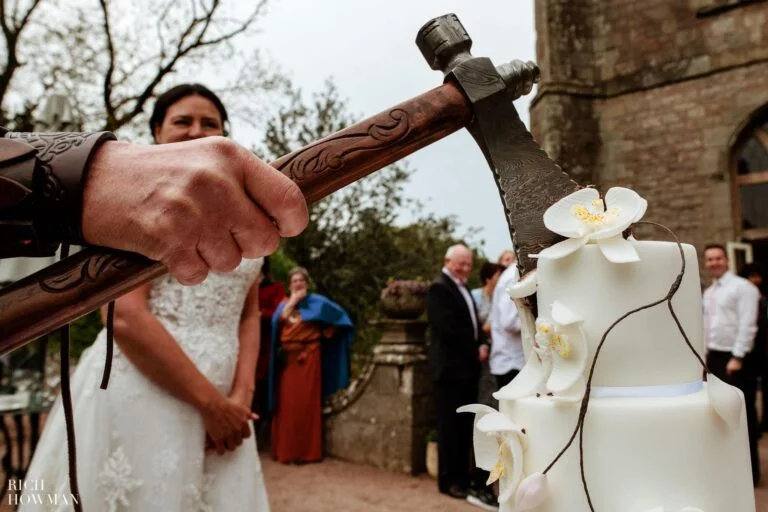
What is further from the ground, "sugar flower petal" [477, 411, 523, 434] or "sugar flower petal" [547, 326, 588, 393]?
"sugar flower petal" [547, 326, 588, 393]

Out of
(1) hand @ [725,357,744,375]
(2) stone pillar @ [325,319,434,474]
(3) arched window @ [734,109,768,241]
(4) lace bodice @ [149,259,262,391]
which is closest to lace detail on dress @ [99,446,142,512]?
(4) lace bodice @ [149,259,262,391]

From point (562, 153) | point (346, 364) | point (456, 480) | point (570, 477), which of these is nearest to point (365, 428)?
point (346, 364)

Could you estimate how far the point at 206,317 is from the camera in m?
1.99

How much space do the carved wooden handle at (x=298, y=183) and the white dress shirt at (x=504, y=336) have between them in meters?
3.60

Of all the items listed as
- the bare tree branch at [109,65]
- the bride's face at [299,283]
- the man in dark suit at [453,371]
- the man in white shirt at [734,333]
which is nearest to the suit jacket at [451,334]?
the man in dark suit at [453,371]

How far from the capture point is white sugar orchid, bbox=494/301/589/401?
0.99 meters

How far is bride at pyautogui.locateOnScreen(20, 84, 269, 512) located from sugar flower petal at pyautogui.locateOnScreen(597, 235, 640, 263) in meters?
1.30

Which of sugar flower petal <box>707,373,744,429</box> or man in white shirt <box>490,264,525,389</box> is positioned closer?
sugar flower petal <box>707,373,744,429</box>

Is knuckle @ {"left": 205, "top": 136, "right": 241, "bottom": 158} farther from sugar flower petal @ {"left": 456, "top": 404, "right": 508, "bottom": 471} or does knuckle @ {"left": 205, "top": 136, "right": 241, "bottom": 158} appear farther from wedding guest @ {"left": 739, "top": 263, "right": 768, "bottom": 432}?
wedding guest @ {"left": 739, "top": 263, "right": 768, "bottom": 432}

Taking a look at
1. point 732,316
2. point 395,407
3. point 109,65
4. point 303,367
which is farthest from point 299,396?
point 109,65

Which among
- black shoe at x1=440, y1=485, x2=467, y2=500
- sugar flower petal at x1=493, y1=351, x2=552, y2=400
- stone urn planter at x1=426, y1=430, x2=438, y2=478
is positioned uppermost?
sugar flower petal at x1=493, y1=351, x2=552, y2=400

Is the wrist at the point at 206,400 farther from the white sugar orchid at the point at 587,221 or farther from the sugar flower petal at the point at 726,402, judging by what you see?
the sugar flower petal at the point at 726,402

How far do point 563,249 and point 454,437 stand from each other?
14.7 ft

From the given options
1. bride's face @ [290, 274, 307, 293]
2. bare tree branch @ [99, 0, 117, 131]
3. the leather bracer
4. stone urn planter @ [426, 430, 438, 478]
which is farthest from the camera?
bare tree branch @ [99, 0, 117, 131]
